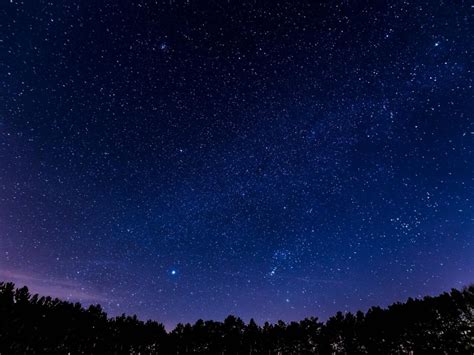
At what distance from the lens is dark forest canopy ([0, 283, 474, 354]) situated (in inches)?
1527

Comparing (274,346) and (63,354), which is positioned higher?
(274,346)

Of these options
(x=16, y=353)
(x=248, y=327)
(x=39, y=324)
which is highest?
(x=248, y=327)

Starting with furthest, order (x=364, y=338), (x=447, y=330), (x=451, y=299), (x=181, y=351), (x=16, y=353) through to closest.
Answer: (x=181, y=351) → (x=364, y=338) → (x=451, y=299) → (x=447, y=330) → (x=16, y=353)

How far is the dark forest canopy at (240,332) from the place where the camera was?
127 ft

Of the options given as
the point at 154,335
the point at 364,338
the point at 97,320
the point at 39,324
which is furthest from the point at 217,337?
the point at 39,324

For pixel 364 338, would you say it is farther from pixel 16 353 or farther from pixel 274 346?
pixel 16 353

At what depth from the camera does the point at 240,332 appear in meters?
60.7

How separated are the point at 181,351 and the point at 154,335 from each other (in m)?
4.77

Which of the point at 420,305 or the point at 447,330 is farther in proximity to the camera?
the point at 420,305

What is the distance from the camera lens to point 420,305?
47375 millimetres

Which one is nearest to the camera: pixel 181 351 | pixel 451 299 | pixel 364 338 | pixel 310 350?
pixel 451 299

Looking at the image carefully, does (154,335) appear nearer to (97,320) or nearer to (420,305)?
(97,320)

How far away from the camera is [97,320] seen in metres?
51.7

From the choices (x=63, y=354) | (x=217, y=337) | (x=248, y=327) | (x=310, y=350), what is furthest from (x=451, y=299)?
(x=63, y=354)
